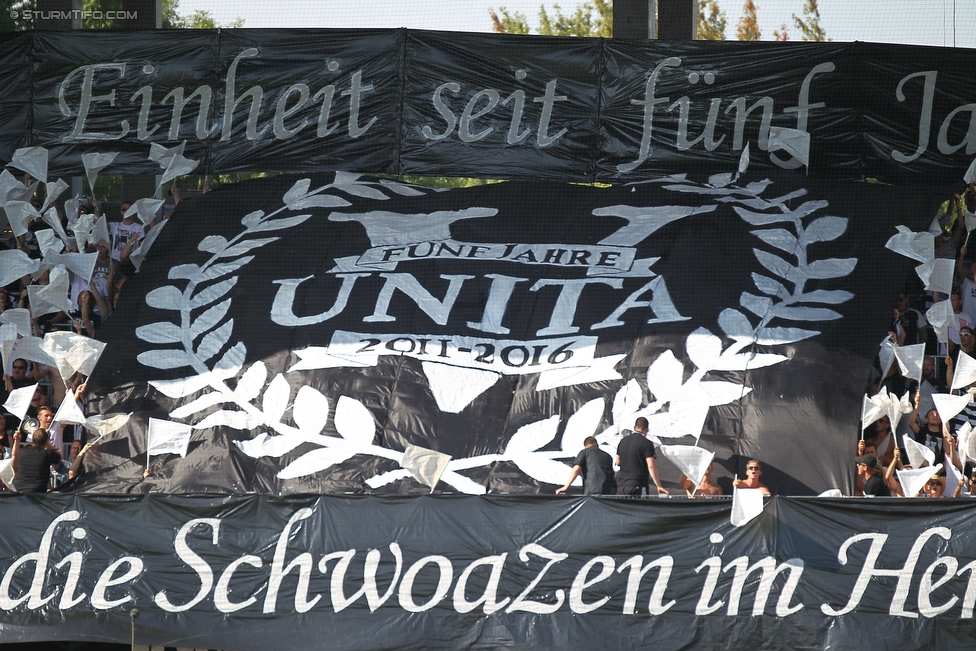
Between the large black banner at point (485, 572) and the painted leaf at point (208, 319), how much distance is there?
11.4 feet

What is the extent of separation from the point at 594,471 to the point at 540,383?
174cm

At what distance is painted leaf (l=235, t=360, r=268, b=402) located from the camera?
41.4ft

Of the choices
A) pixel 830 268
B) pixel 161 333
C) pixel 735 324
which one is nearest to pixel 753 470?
pixel 735 324

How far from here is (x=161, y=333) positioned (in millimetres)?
13375

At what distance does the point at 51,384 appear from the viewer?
1363 centimetres

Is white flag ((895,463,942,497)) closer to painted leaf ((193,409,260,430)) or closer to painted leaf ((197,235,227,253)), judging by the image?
painted leaf ((193,409,260,430))

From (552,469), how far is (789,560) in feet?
9.95

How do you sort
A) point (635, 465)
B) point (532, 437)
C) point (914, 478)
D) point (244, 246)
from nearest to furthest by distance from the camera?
1. point (914, 478)
2. point (635, 465)
3. point (532, 437)
4. point (244, 246)

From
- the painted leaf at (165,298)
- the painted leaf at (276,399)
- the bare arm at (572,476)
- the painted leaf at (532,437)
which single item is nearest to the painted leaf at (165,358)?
the painted leaf at (165,298)

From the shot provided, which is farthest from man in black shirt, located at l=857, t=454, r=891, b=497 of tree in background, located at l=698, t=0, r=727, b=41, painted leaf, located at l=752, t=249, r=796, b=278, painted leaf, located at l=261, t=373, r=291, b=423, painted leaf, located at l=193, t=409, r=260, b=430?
tree in background, located at l=698, t=0, r=727, b=41

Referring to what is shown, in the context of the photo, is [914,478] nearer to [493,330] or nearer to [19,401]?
[493,330]

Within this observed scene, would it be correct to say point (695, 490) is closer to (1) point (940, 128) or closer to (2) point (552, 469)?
(2) point (552, 469)

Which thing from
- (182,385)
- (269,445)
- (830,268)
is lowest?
(269,445)

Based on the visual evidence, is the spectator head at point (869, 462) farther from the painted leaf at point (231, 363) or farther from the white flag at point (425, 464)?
the painted leaf at point (231, 363)
